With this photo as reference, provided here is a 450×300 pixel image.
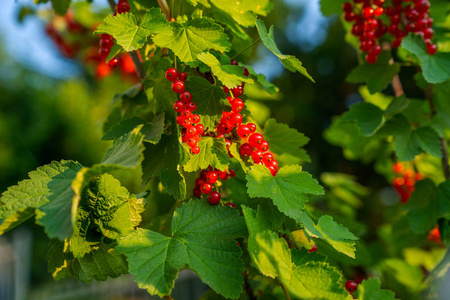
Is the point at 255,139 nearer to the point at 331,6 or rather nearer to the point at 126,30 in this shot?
the point at 126,30

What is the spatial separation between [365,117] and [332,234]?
0.69m

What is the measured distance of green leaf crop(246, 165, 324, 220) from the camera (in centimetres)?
74

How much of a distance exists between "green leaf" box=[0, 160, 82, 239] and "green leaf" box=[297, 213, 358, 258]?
46 centimetres

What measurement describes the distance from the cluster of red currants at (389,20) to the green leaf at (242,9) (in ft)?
1.36

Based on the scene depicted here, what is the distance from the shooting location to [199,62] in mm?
826

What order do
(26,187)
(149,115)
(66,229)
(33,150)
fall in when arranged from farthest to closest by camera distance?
(33,150) < (149,115) < (26,187) < (66,229)

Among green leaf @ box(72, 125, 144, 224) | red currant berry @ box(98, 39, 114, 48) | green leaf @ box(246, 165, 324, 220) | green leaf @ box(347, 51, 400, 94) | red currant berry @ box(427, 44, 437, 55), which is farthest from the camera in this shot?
green leaf @ box(347, 51, 400, 94)

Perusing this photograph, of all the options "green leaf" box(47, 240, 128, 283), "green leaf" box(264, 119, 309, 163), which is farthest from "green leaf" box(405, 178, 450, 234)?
"green leaf" box(47, 240, 128, 283)

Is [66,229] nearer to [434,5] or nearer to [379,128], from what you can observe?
Answer: [379,128]

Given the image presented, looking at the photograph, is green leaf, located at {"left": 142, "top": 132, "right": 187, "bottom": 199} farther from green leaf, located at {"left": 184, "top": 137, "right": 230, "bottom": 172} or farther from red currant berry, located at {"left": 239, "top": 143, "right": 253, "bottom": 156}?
red currant berry, located at {"left": 239, "top": 143, "right": 253, "bottom": 156}

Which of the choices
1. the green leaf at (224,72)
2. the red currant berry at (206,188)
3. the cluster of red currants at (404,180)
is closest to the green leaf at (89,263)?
the red currant berry at (206,188)

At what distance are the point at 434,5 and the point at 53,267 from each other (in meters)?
1.57

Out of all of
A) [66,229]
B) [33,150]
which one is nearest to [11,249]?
[33,150]

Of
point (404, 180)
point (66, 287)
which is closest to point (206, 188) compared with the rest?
point (404, 180)
